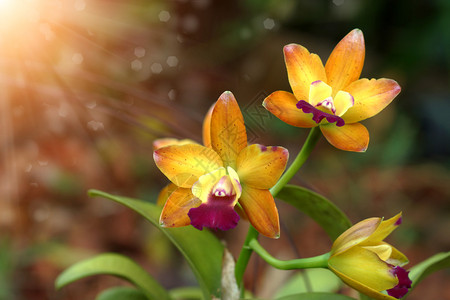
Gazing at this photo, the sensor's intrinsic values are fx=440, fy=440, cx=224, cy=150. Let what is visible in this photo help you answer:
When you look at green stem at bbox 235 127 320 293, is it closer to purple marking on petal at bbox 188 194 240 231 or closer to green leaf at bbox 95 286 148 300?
purple marking on petal at bbox 188 194 240 231

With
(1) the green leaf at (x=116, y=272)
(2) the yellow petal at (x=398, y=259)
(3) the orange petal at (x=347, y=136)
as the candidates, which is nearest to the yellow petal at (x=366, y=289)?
(2) the yellow petal at (x=398, y=259)

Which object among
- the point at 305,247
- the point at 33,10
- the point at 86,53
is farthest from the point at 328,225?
the point at 86,53

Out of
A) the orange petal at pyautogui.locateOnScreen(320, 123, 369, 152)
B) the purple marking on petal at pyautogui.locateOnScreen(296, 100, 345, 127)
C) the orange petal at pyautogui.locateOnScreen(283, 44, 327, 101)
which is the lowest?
the orange petal at pyautogui.locateOnScreen(320, 123, 369, 152)

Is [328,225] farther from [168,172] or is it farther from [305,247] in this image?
[305,247]

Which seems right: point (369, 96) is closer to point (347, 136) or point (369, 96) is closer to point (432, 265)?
point (347, 136)

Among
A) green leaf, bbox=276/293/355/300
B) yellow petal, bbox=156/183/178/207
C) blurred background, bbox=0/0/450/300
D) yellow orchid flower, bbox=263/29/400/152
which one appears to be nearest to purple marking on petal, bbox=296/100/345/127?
yellow orchid flower, bbox=263/29/400/152

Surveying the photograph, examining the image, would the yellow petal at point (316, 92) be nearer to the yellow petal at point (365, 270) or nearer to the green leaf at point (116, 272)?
the yellow petal at point (365, 270)
